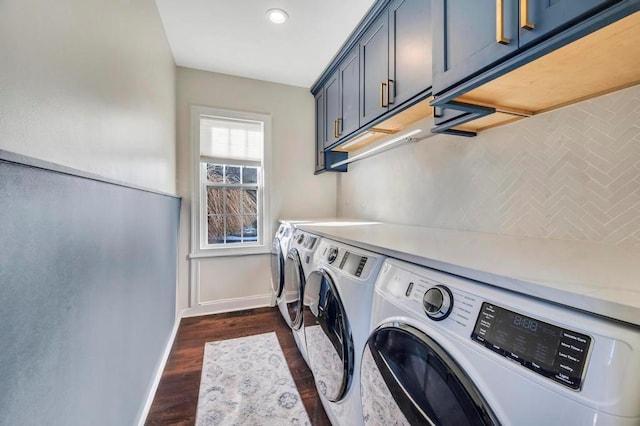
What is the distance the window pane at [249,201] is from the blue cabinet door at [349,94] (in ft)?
3.92

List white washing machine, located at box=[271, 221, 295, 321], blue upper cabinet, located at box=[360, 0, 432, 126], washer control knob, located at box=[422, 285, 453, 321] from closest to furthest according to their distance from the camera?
1. washer control knob, located at box=[422, 285, 453, 321]
2. blue upper cabinet, located at box=[360, 0, 432, 126]
3. white washing machine, located at box=[271, 221, 295, 321]

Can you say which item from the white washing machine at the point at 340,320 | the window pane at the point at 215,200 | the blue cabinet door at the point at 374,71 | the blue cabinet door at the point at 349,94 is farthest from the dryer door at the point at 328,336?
the window pane at the point at 215,200

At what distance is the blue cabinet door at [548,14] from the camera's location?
0.66m

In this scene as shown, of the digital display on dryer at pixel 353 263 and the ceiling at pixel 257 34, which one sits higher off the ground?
the ceiling at pixel 257 34

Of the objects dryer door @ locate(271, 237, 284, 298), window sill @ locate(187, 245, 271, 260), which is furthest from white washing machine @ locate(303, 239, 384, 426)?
window sill @ locate(187, 245, 271, 260)

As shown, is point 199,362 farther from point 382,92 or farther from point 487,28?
point 487,28

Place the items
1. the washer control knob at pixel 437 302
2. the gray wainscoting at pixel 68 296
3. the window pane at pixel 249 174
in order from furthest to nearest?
the window pane at pixel 249 174 < the washer control knob at pixel 437 302 < the gray wainscoting at pixel 68 296

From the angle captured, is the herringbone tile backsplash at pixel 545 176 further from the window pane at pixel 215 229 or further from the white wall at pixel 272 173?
the window pane at pixel 215 229

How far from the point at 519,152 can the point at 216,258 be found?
2.60 metres

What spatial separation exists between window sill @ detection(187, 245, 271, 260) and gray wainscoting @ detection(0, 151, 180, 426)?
4.62 feet

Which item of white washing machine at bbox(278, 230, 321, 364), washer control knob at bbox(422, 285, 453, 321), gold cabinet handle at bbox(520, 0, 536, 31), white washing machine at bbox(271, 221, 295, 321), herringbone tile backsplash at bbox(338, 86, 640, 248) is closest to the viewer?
washer control knob at bbox(422, 285, 453, 321)

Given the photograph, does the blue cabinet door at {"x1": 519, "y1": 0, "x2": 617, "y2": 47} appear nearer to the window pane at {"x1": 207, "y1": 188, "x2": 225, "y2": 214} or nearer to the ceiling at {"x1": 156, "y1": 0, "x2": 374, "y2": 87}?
the ceiling at {"x1": 156, "y1": 0, "x2": 374, "y2": 87}

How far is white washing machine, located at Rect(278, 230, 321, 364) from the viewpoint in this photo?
1.51m

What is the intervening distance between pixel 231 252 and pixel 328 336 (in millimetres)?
1869
